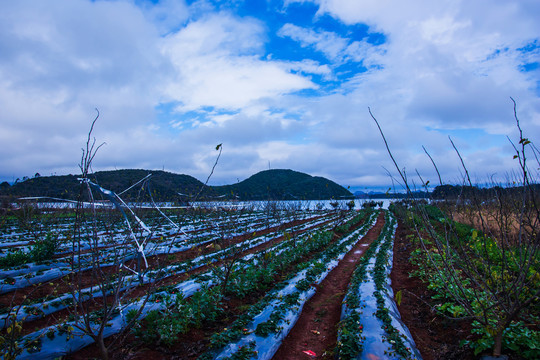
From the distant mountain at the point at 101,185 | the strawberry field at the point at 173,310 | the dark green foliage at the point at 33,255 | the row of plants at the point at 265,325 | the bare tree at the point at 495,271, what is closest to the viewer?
the bare tree at the point at 495,271

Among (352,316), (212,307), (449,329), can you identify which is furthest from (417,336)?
(212,307)

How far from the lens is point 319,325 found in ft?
16.3

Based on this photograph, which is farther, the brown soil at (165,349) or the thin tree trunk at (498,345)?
the brown soil at (165,349)

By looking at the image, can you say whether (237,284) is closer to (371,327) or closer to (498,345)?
(371,327)

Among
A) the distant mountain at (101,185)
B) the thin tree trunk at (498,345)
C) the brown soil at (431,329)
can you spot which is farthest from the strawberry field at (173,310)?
the distant mountain at (101,185)

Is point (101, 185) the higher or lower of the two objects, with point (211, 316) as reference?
higher

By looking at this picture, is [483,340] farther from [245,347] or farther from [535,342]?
[245,347]

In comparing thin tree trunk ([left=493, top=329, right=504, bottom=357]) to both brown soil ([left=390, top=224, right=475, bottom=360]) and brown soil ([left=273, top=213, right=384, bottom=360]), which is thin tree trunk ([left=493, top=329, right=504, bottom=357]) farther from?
brown soil ([left=273, top=213, right=384, bottom=360])

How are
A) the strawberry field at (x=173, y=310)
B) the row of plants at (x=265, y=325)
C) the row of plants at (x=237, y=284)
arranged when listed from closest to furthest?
the strawberry field at (x=173, y=310) → the row of plants at (x=265, y=325) → the row of plants at (x=237, y=284)

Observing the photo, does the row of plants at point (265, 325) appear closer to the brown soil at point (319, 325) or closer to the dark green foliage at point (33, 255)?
the brown soil at point (319, 325)

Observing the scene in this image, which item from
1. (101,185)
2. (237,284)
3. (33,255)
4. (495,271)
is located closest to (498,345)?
(495,271)

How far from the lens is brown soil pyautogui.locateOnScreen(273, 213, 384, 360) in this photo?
13.3 feet

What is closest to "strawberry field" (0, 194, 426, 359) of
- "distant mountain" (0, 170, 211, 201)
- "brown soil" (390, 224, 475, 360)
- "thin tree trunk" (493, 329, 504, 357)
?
"brown soil" (390, 224, 475, 360)

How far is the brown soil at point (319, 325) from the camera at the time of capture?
4062mm
